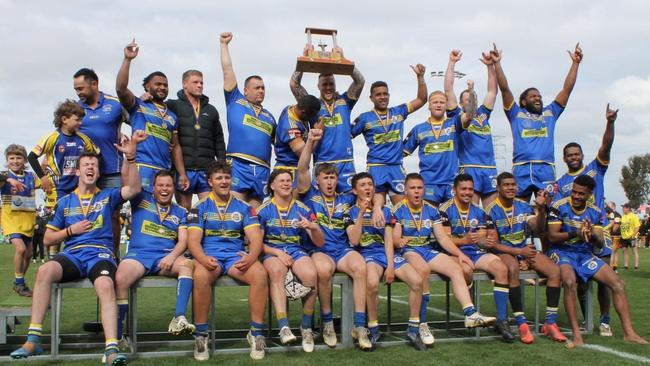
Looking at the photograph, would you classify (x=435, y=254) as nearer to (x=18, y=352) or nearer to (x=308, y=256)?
(x=308, y=256)

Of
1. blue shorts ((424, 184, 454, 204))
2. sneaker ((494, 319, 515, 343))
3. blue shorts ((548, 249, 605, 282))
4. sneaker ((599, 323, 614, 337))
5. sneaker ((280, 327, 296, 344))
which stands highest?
blue shorts ((424, 184, 454, 204))

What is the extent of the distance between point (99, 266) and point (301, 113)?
108 inches

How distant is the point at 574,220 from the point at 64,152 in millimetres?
5628

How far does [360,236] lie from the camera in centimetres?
637

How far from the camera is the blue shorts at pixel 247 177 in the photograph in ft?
22.1

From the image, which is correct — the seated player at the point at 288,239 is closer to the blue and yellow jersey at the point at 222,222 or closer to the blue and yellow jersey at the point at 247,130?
the blue and yellow jersey at the point at 222,222

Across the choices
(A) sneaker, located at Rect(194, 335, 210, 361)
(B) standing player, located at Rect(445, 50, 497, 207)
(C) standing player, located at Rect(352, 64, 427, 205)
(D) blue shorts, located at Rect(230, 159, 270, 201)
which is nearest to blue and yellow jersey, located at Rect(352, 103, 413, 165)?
(C) standing player, located at Rect(352, 64, 427, 205)

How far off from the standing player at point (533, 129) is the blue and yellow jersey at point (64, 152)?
4975 millimetres

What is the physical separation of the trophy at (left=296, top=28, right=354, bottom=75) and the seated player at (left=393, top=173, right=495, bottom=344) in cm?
147

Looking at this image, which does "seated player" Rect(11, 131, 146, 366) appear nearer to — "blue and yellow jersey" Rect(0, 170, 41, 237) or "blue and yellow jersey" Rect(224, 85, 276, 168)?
"blue and yellow jersey" Rect(224, 85, 276, 168)

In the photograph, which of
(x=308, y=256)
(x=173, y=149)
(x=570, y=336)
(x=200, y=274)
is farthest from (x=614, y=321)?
(x=173, y=149)

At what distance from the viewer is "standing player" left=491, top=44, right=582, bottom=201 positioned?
24.8 ft

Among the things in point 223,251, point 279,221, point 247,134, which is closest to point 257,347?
point 223,251

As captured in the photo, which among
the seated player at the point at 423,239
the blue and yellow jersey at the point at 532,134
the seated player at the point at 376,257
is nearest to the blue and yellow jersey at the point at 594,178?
the blue and yellow jersey at the point at 532,134
